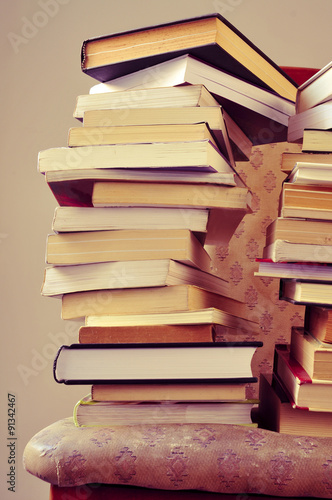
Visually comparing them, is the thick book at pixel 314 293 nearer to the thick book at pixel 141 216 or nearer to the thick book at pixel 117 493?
the thick book at pixel 141 216

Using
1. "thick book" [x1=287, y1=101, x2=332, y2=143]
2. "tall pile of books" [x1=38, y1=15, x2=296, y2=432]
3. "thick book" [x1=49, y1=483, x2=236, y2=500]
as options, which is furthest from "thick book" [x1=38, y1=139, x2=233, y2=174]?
"thick book" [x1=49, y1=483, x2=236, y2=500]

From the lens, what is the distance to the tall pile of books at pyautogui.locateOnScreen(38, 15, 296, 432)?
77 centimetres

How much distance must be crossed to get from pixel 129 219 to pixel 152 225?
40 mm

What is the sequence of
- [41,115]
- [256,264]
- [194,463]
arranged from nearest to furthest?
[194,463]
[256,264]
[41,115]

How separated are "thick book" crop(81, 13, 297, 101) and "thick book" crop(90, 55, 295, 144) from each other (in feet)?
0.04

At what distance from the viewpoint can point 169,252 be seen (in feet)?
2.67

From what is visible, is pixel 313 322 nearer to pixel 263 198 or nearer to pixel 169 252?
pixel 169 252

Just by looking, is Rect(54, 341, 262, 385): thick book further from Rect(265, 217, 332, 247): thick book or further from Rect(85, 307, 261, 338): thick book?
Rect(265, 217, 332, 247): thick book

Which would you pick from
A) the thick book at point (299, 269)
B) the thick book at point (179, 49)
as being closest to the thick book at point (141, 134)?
the thick book at point (179, 49)

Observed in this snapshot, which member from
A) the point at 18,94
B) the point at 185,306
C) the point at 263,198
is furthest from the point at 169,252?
the point at 18,94

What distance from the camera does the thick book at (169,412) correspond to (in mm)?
789

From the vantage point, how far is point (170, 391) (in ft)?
2.55

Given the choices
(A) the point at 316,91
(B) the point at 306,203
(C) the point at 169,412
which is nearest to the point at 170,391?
(C) the point at 169,412

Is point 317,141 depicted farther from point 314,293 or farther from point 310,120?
point 314,293
